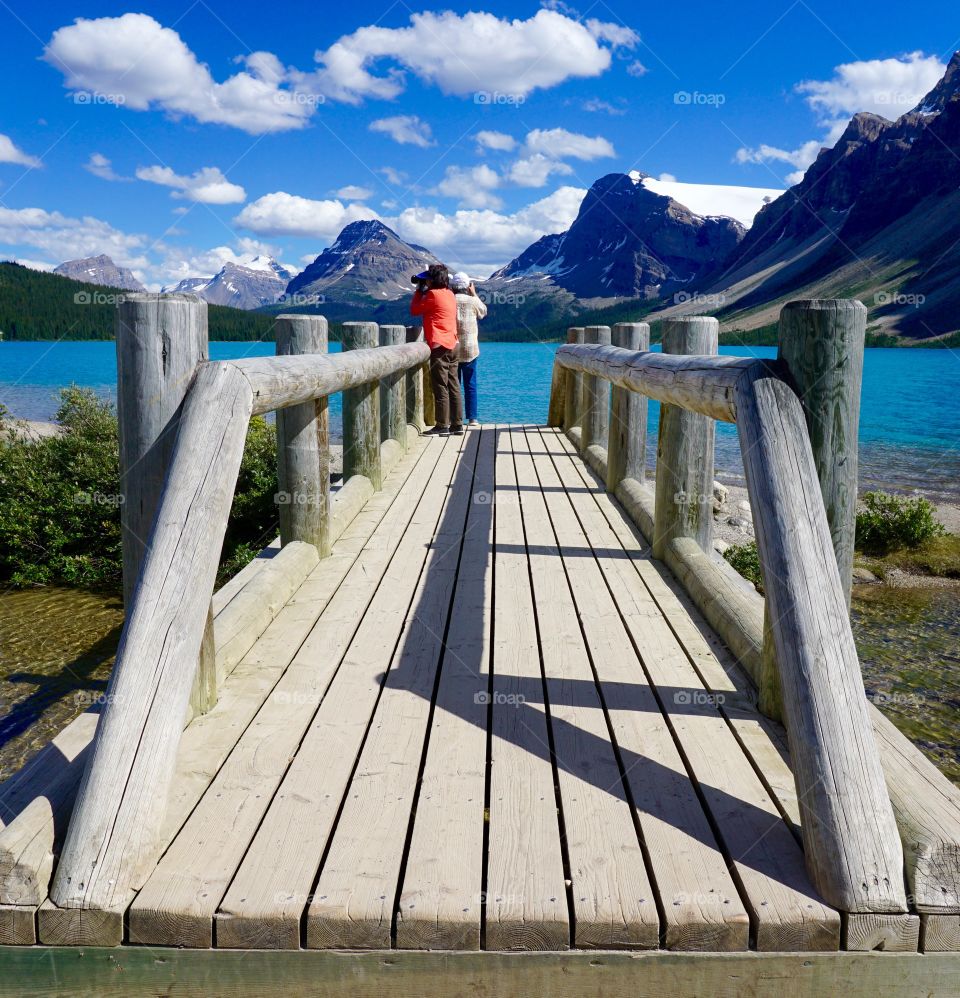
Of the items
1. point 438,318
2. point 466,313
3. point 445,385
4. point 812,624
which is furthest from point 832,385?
point 466,313

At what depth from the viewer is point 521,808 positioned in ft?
7.14

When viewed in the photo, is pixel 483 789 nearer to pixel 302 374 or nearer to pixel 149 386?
pixel 149 386

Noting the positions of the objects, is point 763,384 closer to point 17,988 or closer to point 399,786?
point 399,786

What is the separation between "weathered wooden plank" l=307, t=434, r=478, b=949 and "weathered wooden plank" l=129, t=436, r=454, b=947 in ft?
0.67

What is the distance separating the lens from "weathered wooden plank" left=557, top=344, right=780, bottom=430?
8.62 feet

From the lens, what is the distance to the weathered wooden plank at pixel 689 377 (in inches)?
103

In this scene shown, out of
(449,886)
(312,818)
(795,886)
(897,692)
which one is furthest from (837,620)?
(897,692)

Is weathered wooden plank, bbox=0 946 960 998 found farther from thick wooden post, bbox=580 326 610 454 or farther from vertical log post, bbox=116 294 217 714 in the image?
thick wooden post, bbox=580 326 610 454

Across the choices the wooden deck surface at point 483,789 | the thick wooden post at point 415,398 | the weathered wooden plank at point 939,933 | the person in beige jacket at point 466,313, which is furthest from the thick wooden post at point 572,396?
the weathered wooden plank at point 939,933

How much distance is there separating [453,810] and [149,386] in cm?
135

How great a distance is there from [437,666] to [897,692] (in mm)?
3710

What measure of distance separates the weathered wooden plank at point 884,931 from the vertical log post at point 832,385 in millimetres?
836

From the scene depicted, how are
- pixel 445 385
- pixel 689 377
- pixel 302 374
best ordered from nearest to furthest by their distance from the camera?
pixel 689 377 → pixel 302 374 → pixel 445 385

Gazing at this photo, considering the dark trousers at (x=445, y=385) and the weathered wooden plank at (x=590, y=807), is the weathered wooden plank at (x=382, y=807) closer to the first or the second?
the weathered wooden plank at (x=590, y=807)
